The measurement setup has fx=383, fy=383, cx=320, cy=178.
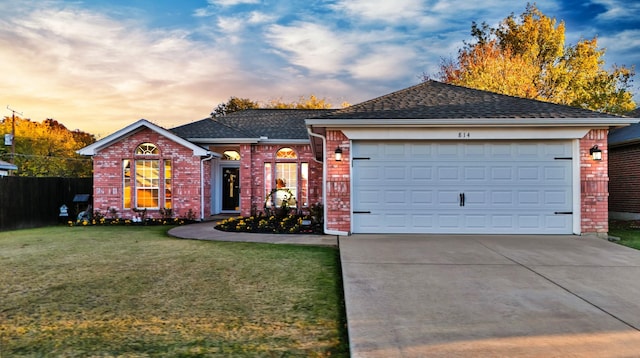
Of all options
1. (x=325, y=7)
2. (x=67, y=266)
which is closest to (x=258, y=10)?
(x=325, y=7)

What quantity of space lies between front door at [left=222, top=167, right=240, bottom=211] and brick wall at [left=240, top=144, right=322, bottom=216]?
4.56ft

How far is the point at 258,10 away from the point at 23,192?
1029cm

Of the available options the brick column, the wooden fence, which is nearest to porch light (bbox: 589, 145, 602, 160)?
the brick column

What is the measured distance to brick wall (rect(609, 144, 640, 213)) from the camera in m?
12.7

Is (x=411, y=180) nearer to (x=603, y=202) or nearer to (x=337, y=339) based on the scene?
(x=603, y=202)

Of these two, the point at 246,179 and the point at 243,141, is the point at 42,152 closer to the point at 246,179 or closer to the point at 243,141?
the point at 243,141

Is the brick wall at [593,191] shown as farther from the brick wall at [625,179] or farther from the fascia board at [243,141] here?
the fascia board at [243,141]

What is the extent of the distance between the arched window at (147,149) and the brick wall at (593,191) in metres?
13.2

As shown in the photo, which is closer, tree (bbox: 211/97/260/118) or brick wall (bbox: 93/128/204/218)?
brick wall (bbox: 93/128/204/218)

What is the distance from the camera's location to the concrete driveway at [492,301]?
3.06 m

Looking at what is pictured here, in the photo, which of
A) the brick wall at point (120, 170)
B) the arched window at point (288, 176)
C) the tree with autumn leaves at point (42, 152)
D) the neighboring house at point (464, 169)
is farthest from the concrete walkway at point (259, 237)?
the tree with autumn leaves at point (42, 152)

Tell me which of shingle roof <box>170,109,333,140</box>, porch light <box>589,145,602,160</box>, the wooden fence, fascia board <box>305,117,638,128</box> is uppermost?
shingle roof <box>170,109,333,140</box>

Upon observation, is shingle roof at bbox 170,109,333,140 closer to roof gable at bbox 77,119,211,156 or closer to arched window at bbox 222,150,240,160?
arched window at bbox 222,150,240,160

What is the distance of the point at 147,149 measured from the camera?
14078 mm
